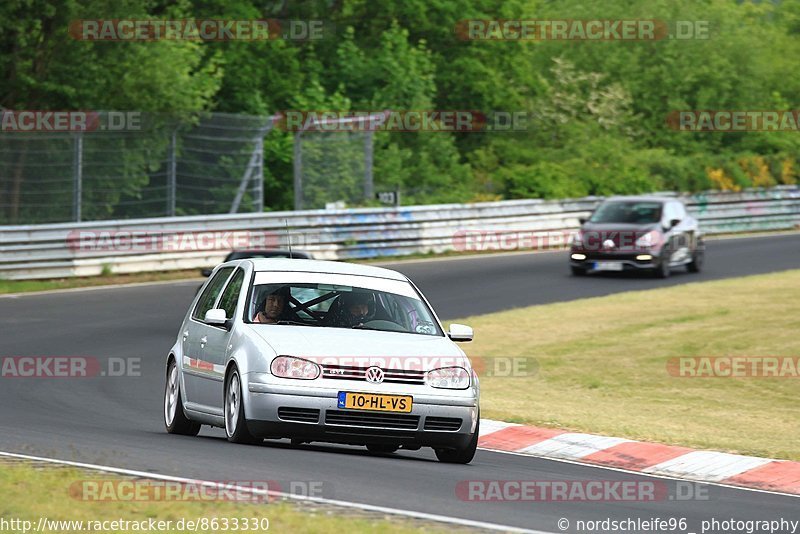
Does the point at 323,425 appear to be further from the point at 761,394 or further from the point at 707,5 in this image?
the point at 707,5

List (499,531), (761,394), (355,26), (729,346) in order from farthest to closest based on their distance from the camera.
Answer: (355,26), (729,346), (761,394), (499,531)

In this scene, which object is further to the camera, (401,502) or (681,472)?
(681,472)

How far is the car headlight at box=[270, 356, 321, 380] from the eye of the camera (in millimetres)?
10648

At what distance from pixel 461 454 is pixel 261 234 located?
20.7 metres

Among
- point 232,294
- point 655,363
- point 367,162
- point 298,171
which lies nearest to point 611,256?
point 298,171

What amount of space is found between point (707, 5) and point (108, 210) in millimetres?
36191

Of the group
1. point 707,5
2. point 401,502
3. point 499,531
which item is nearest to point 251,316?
point 401,502

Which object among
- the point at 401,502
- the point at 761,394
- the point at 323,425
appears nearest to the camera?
the point at 401,502

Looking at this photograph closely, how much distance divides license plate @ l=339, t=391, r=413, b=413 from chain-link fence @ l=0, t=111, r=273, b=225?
1861cm

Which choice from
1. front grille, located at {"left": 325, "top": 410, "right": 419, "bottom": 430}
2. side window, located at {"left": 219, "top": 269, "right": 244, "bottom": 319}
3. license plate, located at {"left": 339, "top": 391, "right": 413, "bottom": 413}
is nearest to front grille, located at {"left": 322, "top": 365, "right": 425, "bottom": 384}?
license plate, located at {"left": 339, "top": 391, "right": 413, "bottom": 413}

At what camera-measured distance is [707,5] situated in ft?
197

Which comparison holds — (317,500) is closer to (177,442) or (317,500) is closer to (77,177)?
(177,442)

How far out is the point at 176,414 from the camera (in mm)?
12398

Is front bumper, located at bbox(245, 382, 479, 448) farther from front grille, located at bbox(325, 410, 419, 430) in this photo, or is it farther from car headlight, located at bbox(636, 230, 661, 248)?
car headlight, located at bbox(636, 230, 661, 248)
